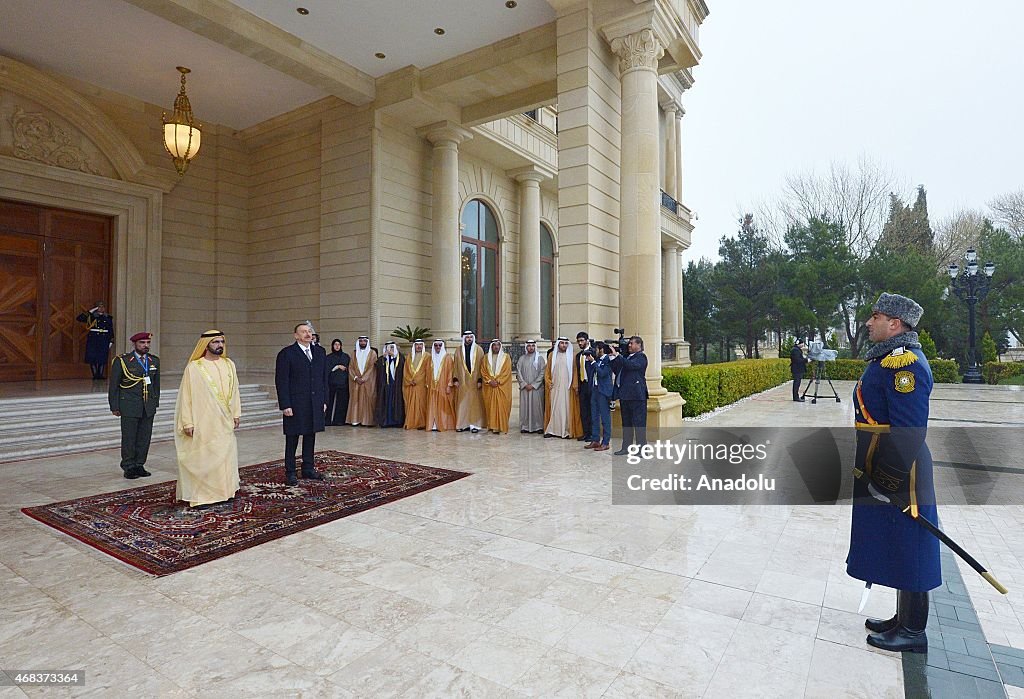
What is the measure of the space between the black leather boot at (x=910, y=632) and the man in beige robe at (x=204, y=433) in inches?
186

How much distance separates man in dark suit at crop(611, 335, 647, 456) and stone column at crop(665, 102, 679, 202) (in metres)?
15.2

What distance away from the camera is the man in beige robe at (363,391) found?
388 inches

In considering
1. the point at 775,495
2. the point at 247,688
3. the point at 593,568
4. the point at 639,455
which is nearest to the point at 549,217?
the point at 639,455

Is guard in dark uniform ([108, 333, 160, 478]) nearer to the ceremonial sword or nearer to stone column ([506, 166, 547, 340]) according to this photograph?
the ceremonial sword

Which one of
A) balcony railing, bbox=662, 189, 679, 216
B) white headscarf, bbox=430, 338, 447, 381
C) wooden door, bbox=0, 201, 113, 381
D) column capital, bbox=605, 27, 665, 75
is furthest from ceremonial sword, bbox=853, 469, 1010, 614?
balcony railing, bbox=662, 189, 679, 216

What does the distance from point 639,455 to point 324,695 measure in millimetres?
5237

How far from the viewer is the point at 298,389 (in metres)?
5.48

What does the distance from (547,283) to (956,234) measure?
2366 centimetres

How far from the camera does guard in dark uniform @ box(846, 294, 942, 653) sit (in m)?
2.43

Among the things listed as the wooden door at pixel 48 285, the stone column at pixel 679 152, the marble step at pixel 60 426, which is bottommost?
the marble step at pixel 60 426

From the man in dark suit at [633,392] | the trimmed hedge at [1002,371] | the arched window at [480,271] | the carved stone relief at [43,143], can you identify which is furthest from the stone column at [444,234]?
the trimmed hedge at [1002,371]

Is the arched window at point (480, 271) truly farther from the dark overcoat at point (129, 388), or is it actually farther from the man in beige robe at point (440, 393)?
the dark overcoat at point (129, 388)

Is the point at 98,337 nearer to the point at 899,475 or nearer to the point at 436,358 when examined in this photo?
the point at 436,358

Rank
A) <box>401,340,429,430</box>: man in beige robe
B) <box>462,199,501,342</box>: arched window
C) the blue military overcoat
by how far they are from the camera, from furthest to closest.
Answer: <box>462,199,501,342</box>: arched window < <box>401,340,429,430</box>: man in beige robe < the blue military overcoat
